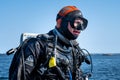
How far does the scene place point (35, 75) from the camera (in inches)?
259

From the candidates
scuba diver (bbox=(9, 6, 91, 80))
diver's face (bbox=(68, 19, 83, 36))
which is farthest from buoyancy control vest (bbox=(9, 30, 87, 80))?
diver's face (bbox=(68, 19, 83, 36))

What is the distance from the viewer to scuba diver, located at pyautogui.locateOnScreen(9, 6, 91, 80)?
6.39 meters

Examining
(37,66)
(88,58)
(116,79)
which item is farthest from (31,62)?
(116,79)

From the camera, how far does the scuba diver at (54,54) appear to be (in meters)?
6.39

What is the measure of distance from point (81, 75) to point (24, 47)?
1.26 m

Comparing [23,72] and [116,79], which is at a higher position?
[23,72]

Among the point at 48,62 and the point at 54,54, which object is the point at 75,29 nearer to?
the point at 54,54

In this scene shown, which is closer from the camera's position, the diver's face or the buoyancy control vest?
the buoyancy control vest

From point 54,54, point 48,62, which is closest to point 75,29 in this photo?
point 54,54

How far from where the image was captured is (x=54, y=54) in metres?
6.44

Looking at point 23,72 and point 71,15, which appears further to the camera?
point 71,15

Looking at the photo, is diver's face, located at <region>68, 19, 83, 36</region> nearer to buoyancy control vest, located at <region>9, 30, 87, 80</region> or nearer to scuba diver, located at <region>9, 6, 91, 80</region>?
scuba diver, located at <region>9, 6, 91, 80</region>

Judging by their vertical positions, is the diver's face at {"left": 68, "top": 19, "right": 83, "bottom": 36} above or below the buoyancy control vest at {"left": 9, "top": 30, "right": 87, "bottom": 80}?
above

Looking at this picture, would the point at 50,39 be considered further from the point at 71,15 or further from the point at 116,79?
the point at 116,79
